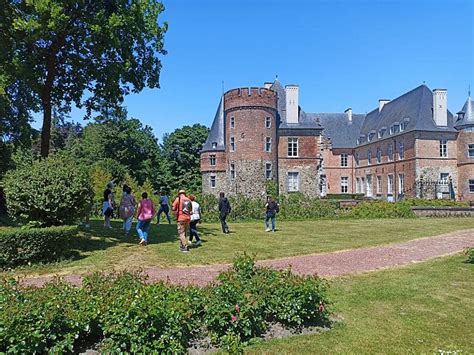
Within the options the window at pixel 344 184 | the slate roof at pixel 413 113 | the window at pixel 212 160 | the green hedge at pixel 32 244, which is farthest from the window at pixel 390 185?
the green hedge at pixel 32 244

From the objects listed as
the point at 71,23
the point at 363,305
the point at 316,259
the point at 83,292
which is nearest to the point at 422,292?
the point at 363,305

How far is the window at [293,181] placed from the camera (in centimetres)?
4019

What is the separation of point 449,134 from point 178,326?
4336 cm

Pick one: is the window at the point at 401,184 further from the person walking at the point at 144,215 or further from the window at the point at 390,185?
the person walking at the point at 144,215

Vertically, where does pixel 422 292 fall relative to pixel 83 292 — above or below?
below

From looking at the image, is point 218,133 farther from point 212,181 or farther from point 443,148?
point 443,148

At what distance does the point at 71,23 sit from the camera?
12836 millimetres

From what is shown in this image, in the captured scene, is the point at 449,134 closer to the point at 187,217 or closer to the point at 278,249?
the point at 278,249

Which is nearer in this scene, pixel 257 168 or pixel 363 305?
pixel 363 305

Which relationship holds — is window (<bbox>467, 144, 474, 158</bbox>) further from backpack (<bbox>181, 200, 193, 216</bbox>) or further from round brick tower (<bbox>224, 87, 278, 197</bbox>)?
backpack (<bbox>181, 200, 193, 216</bbox>)

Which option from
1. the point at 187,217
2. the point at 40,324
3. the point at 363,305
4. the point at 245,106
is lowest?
the point at 363,305

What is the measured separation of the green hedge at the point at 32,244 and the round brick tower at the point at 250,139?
26561mm

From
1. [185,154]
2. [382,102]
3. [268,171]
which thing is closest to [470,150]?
[382,102]

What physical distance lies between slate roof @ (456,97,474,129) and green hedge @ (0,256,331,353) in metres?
41.4
